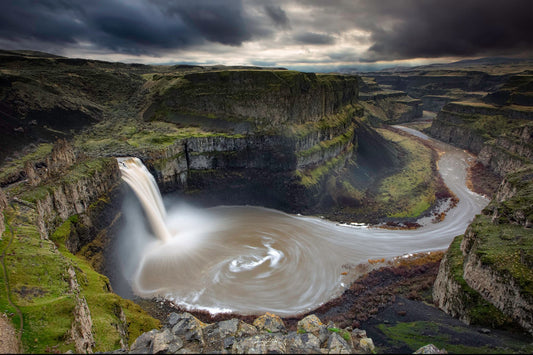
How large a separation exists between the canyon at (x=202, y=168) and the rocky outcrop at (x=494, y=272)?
9 cm

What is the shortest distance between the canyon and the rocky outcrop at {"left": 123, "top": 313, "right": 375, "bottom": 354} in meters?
3.22

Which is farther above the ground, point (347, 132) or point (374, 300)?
point (347, 132)

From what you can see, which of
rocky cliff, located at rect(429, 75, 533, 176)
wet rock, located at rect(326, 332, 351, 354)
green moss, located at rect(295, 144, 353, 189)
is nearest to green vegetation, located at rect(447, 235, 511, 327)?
wet rock, located at rect(326, 332, 351, 354)

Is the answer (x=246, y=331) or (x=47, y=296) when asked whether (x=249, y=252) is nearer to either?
(x=246, y=331)

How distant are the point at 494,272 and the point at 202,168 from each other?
37.7 meters

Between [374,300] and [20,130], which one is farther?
[20,130]

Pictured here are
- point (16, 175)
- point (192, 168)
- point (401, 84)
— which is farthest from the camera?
point (401, 84)

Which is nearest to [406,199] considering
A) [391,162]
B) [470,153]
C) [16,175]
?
[391,162]

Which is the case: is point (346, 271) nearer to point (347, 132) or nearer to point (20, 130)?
point (347, 132)

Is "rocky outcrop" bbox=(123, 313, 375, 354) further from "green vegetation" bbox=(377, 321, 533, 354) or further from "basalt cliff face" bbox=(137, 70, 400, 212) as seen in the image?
"basalt cliff face" bbox=(137, 70, 400, 212)

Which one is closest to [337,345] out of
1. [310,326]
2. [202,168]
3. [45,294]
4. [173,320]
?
[310,326]

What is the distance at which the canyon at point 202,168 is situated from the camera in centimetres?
1425

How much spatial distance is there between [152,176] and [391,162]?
2003 inches

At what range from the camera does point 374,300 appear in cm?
2286
